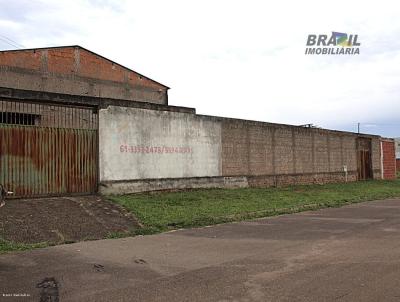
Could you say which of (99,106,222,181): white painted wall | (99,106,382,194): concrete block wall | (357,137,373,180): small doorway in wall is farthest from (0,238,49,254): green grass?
(357,137,373,180): small doorway in wall

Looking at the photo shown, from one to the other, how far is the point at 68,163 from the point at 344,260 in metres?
9.98

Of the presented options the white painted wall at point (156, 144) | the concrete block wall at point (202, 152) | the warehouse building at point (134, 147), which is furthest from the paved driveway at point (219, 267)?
the concrete block wall at point (202, 152)

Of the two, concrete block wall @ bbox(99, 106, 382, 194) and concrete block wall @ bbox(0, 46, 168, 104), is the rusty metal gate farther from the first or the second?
concrete block wall @ bbox(0, 46, 168, 104)

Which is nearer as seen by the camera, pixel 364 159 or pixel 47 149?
pixel 47 149

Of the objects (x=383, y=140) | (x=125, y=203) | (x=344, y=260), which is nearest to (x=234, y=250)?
(x=344, y=260)

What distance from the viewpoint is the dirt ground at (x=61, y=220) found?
10109 millimetres

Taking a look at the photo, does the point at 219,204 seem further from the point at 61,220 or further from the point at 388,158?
the point at 388,158

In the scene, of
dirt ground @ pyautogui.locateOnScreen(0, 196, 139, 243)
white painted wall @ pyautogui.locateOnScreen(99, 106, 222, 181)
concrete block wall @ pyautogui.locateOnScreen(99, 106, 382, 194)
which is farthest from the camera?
concrete block wall @ pyautogui.locateOnScreen(99, 106, 382, 194)

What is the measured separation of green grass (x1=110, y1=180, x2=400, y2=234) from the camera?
12656 mm

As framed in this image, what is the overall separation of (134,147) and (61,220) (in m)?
5.57

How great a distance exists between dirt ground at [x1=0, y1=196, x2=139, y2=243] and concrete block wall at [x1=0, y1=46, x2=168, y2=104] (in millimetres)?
19438

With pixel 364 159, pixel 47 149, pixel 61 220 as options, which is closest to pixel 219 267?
pixel 61 220

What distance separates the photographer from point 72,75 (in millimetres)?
33625

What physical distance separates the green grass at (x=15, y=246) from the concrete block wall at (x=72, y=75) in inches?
906
